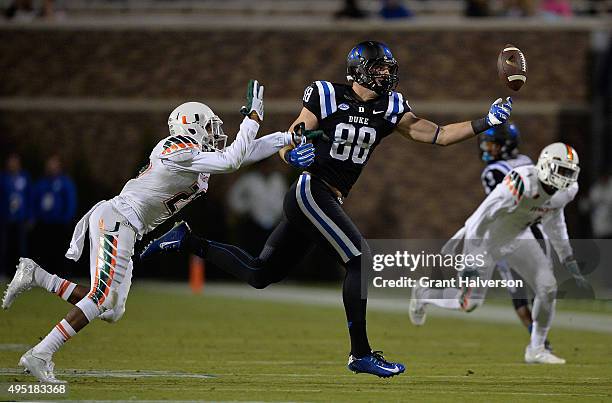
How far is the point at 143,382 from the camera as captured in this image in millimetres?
8148

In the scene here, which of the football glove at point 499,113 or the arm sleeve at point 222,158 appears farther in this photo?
the football glove at point 499,113

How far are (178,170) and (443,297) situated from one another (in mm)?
3430

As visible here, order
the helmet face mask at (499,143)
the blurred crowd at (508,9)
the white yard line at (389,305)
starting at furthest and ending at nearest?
the blurred crowd at (508,9)
the white yard line at (389,305)
the helmet face mask at (499,143)

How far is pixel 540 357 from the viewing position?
1022cm

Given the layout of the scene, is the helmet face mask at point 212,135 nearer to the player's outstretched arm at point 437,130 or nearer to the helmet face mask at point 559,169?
the player's outstretched arm at point 437,130

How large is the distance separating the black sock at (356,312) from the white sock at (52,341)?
165 cm

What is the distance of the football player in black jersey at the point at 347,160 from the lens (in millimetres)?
8266

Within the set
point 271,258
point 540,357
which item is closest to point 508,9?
point 540,357

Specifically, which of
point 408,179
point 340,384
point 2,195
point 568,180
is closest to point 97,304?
point 340,384

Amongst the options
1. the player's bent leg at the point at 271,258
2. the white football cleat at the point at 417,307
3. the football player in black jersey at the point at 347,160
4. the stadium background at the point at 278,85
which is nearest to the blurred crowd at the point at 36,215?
the stadium background at the point at 278,85

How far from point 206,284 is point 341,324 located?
254 inches

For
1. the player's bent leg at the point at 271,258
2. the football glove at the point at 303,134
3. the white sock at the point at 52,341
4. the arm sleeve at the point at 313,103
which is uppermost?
the arm sleeve at the point at 313,103

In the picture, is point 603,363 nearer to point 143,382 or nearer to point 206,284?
point 143,382

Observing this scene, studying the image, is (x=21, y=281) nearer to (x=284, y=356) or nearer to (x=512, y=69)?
(x=284, y=356)
